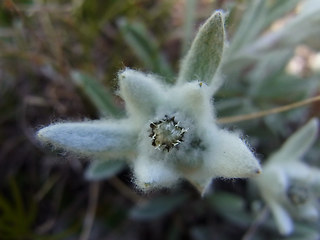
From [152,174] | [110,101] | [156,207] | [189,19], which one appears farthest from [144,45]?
[152,174]

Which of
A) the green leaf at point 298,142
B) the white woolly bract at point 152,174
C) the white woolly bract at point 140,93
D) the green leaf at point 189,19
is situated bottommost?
the white woolly bract at point 152,174

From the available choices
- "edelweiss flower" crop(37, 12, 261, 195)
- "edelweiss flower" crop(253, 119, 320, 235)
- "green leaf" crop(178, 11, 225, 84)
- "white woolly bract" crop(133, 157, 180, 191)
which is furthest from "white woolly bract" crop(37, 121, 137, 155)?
"edelweiss flower" crop(253, 119, 320, 235)

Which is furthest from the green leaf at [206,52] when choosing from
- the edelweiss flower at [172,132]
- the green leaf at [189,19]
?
the green leaf at [189,19]

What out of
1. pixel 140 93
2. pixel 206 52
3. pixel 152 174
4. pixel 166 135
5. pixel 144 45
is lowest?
pixel 152 174

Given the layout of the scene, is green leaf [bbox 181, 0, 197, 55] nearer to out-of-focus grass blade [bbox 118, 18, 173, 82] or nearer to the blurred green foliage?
the blurred green foliage

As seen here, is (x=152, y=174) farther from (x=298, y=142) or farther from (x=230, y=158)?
(x=298, y=142)

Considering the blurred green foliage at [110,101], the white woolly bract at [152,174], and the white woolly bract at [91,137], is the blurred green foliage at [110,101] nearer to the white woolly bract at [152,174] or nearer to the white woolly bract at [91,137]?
the white woolly bract at [91,137]
